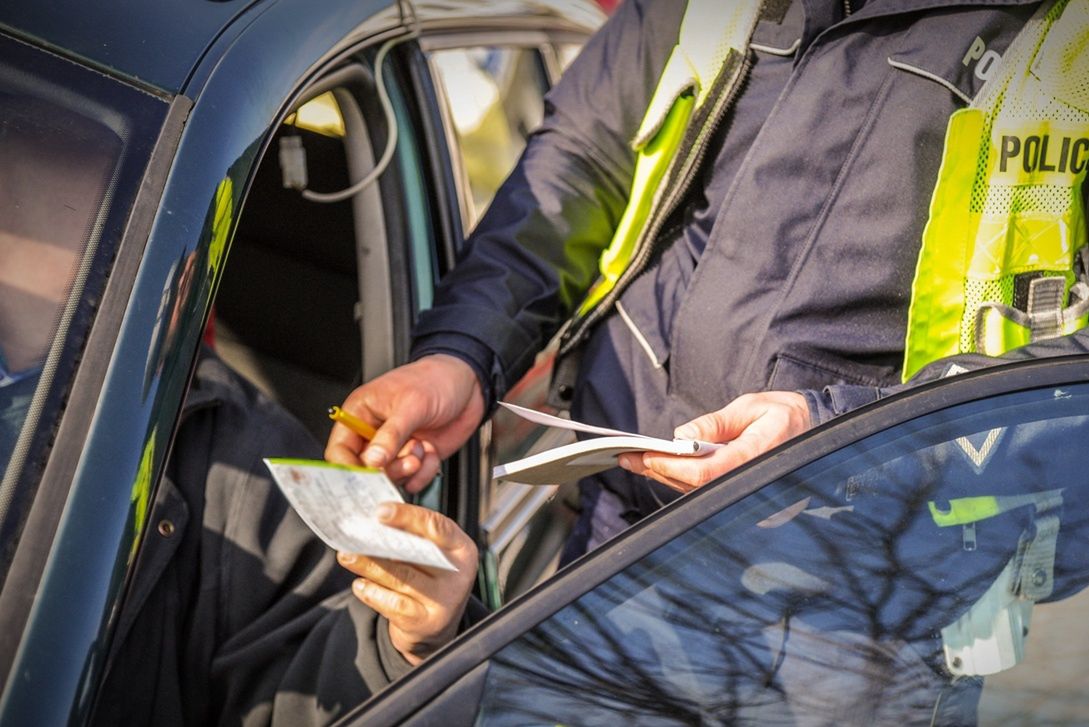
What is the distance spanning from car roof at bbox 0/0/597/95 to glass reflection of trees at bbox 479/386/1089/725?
0.82 metres

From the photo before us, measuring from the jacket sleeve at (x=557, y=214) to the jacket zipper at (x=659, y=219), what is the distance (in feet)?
0.17

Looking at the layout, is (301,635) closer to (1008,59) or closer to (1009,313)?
(1009,313)

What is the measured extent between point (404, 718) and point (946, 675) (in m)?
0.53

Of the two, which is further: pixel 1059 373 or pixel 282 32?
pixel 282 32

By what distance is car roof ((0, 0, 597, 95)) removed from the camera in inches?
52.2

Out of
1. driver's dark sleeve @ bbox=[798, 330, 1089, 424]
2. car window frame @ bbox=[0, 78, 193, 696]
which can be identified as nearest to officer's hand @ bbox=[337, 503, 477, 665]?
car window frame @ bbox=[0, 78, 193, 696]

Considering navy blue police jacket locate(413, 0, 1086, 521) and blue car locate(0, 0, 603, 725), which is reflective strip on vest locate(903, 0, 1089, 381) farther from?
blue car locate(0, 0, 603, 725)

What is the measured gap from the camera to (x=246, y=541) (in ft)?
5.06

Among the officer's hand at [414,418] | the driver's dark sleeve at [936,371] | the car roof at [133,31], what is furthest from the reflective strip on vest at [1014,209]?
the car roof at [133,31]

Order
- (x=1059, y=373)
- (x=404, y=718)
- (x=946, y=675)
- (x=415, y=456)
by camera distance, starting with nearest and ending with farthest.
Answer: (x=404, y=718) → (x=946, y=675) → (x=1059, y=373) → (x=415, y=456)

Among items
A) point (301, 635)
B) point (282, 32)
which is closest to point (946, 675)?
point (301, 635)

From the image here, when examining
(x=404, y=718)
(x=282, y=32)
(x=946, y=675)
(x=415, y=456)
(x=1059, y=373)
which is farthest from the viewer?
(x=415, y=456)

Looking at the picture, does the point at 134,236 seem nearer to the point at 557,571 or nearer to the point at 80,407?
the point at 80,407

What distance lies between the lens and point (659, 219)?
183cm
